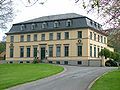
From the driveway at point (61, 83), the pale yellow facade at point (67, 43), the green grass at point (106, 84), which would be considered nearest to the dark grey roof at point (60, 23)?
the pale yellow facade at point (67, 43)

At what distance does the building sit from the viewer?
2414 inches

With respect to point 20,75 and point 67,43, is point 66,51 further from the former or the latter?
point 20,75

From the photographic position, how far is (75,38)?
6250 cm

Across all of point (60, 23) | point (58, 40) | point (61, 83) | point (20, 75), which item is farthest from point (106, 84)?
point (60, 23)

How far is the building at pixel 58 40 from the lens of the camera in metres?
61.3

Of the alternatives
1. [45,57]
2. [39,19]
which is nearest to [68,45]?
[45,57]

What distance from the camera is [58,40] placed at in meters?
64.9

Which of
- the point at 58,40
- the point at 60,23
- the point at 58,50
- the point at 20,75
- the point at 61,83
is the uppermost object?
the point at 60,23

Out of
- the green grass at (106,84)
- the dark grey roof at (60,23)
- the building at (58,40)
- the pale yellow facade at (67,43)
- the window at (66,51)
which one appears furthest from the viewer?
the window at (66,51)

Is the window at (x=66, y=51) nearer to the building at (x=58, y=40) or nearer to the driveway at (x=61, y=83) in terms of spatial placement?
the building at (x=58, y=40)

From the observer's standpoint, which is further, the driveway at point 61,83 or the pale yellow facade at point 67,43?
the pale yellow facade at point 67,43

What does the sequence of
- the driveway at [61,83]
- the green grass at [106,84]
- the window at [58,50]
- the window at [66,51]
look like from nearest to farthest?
the green grass at [106,84] → the driveway at [61,83] → the window at [66,51] → the window at [58,50]

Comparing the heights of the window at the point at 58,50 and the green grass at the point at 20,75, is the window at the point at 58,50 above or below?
above

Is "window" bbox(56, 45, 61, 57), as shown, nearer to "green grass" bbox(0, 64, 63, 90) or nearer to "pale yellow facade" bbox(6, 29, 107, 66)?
"pale yellow facade" bbox(6, 29, 107, 66)
